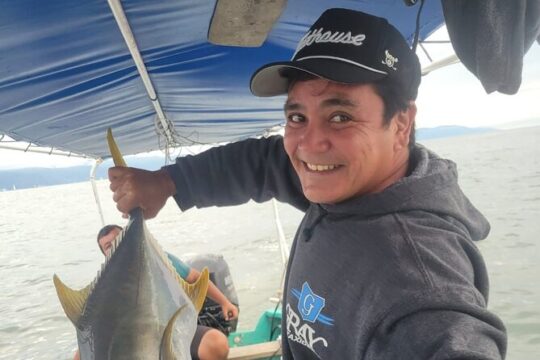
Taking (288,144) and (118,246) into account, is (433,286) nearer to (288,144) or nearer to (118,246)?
(288,144)

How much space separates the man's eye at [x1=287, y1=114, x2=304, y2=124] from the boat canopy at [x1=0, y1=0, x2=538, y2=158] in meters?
0.58

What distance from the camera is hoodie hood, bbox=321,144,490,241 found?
1216 millimetres

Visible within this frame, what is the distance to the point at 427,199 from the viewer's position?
1219 millimetres

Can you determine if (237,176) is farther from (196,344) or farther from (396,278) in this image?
(196,344)

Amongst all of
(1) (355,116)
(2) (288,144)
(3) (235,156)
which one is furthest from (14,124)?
(1) (355,116)

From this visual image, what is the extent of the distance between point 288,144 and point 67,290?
3.11 feet

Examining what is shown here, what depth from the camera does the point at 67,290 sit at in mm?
1421

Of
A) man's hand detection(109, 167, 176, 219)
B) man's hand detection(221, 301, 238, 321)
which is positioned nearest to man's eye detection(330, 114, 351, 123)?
man's hand detection(109, 167, 176, 219)

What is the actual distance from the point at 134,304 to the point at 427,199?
106 centimetres

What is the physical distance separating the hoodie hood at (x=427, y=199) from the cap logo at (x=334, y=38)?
0.46m

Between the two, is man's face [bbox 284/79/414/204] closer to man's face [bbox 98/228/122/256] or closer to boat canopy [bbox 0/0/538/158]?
boat canopy [bbox 0/0/538/158]

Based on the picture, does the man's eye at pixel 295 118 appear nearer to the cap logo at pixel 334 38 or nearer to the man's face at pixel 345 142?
the man's face at pixel 345 142

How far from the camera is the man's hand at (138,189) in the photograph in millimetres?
1649

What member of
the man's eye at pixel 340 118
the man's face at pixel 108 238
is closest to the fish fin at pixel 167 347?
the man's eye at pixel 340 118
